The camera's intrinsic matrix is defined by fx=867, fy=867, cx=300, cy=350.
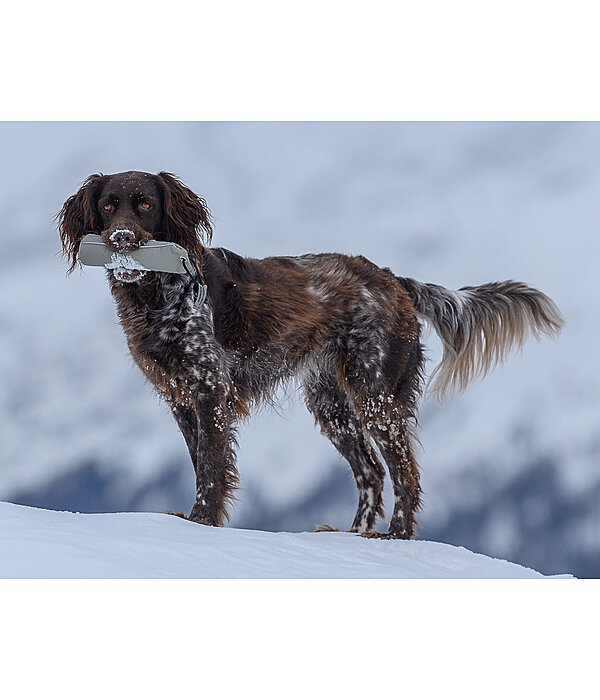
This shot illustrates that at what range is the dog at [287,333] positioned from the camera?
5449 mm

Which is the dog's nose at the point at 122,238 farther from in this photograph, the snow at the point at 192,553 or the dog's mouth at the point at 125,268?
the snow at the point at 192,553

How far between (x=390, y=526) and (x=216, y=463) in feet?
4.57

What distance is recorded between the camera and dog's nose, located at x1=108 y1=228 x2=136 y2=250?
5.12 metres

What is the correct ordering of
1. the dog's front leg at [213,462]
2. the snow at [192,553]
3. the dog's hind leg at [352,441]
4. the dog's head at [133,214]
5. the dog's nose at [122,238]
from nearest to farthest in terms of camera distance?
the snow at [192,553], the dog's nose at [122,238], the dog's head at [133,214], the dog's front leg at [213,462], the dog's hind leg at [352,441]

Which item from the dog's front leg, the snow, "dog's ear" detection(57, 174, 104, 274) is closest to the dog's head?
"dog's ear" detection(57, 174, 104, 274)

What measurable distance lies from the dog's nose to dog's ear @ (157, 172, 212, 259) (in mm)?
366

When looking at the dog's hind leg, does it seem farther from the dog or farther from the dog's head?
the dog's head

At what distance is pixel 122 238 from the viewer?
5.15m

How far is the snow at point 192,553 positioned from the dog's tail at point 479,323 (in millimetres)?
1451

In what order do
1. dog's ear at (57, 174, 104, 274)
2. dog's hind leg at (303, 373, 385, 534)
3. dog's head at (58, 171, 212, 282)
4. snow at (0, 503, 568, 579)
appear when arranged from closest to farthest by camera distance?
snow at (0, 503, 568, 579) → dog's head at (58, 171, 212, 282) → dog's ear at (57, 174, 104, 274) → dog's hind leg at (303, 373, 385, 534)

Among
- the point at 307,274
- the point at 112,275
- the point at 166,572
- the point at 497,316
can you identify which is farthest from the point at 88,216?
the point at 497,316

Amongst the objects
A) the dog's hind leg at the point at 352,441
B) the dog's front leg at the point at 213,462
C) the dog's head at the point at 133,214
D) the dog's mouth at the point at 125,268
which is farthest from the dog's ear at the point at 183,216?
the dog's hind leg at the point at 352,441

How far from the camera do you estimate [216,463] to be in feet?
17.7

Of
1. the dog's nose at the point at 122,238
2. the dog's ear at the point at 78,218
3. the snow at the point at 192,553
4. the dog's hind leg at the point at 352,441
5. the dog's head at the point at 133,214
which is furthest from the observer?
the dog's hind leg at the point at 352,441
